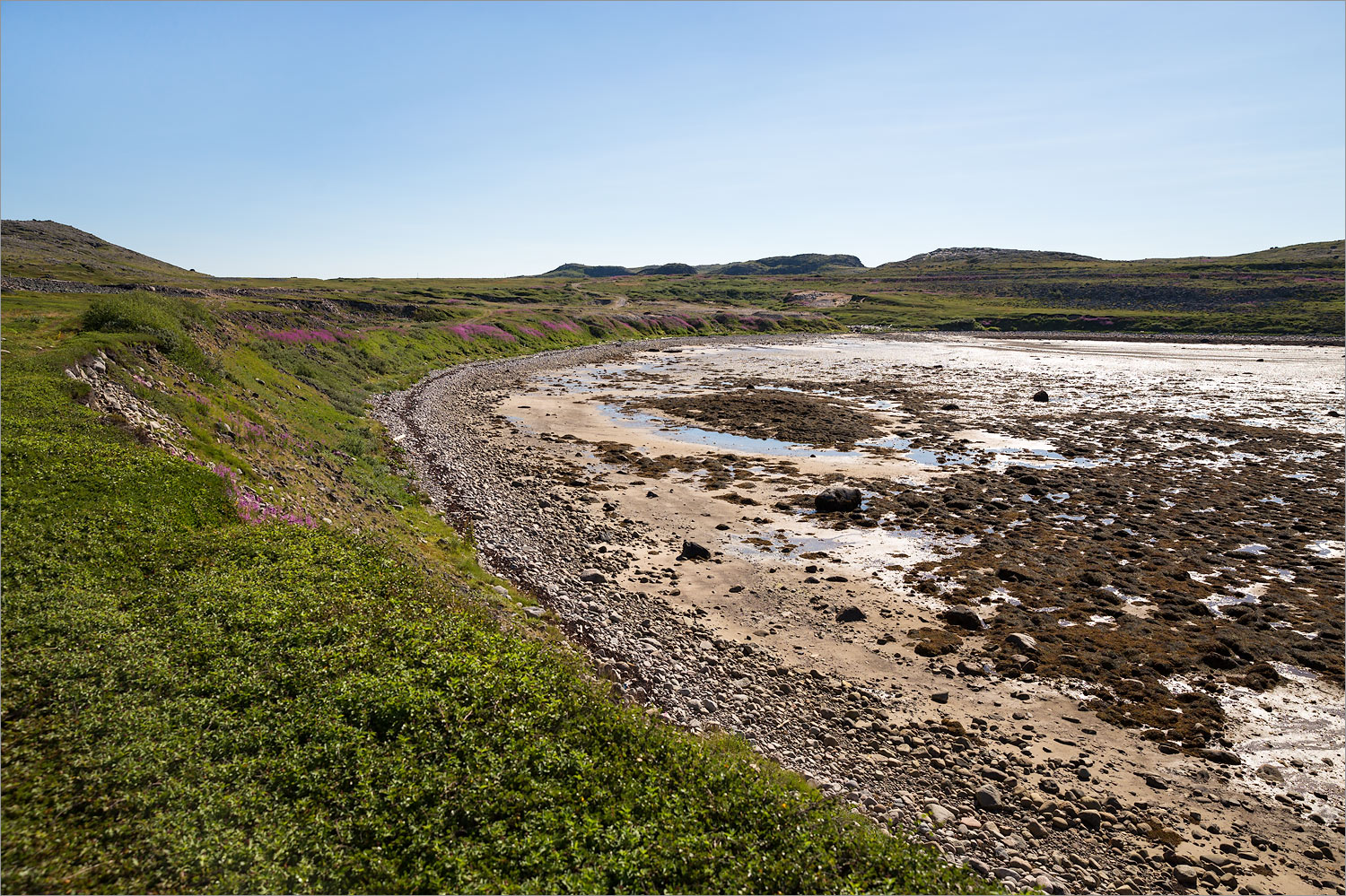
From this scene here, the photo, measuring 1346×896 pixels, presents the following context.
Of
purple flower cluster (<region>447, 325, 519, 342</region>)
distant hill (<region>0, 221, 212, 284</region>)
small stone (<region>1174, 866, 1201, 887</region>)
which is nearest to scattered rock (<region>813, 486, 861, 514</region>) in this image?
small stone (<region>1174, 866, 1201, 887</region>)

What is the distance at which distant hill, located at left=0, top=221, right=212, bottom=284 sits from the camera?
89.1m

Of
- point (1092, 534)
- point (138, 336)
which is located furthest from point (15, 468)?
point (1092, 534)

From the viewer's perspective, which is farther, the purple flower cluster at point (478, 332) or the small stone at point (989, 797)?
the purple flower cluster at point (478, 332)

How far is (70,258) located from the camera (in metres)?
137

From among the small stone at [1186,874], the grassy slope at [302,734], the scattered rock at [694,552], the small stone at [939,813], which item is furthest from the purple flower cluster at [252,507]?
the small stone at [1186,874]

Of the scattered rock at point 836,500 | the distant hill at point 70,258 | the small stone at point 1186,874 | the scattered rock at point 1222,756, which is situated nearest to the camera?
the small stone at point 1186,874

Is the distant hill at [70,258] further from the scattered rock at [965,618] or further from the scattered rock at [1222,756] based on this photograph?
the scattered rock at [1222,756]

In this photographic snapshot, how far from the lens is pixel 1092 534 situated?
2539 centimetres

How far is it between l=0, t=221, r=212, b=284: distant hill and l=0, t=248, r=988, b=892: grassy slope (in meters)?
92.0

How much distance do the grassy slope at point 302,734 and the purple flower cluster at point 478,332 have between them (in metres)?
69.6

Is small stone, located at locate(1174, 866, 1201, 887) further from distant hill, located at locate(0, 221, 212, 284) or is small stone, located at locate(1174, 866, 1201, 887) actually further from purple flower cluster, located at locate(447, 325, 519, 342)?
distant hill, located at locate(0, 221, 212, 284)

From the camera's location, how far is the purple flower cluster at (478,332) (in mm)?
85125

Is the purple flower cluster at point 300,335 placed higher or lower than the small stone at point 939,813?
higher

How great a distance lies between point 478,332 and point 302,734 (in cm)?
8542
